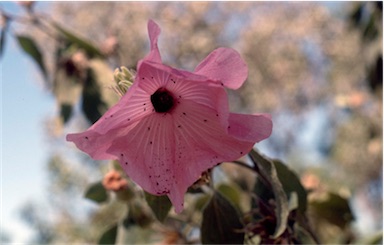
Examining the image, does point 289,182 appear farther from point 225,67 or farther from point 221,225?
point 225,67

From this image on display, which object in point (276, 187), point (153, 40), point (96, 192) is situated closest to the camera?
point (153, 40)

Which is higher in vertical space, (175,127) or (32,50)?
(32,50)

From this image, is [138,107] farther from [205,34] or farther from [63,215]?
[205,34]

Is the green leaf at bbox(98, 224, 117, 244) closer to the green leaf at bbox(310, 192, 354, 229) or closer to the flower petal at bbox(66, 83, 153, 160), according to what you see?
the green leaf at bbox(310, 192, 354, 229)

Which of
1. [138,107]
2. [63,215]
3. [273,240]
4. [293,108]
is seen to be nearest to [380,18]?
[273,240]

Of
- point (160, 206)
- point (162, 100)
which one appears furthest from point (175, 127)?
point (160, 206)

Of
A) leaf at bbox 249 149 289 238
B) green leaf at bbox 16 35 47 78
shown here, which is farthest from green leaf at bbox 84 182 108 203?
green leaf at bbox 16 35 47 78
